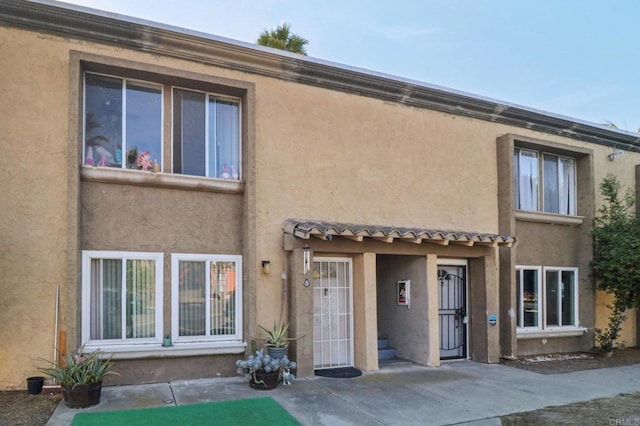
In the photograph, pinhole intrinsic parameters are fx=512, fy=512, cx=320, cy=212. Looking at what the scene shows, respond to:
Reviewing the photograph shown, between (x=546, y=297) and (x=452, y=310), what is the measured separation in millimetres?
2996

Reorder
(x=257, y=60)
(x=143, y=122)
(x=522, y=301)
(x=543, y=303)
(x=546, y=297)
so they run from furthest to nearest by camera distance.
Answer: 1. (x=546, y=297)
2. (x=543, y=303)
3. (x=522, y=301)
4. (x=257, y=60)
5. (x=143, y=122)

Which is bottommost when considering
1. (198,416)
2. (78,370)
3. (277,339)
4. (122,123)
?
(198,416)

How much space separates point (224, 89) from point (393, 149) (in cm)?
393

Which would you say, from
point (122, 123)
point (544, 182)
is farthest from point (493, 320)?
point (122, 123)

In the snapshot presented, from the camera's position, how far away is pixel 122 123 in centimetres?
929

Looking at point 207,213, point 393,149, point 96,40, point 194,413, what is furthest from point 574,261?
point 96,40

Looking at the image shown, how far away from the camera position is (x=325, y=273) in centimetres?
1084

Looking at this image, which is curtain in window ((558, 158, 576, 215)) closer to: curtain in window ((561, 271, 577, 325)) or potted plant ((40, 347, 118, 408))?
curtain in window ((561, 271, 577, 325))

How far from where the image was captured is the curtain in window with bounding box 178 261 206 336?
9383 millimetres

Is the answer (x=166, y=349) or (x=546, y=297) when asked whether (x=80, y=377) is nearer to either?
(x=166, y=349)

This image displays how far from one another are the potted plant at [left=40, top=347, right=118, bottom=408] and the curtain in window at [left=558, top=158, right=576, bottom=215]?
12144 millimetres

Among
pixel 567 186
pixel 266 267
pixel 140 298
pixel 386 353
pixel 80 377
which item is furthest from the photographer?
pixel 567 186

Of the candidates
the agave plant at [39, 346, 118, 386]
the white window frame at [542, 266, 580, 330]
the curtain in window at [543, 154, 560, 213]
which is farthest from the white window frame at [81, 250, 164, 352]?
the curtain in window at [543, 154, 560, 213]

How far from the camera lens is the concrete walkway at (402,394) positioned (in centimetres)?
745
